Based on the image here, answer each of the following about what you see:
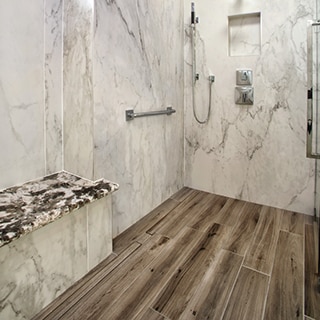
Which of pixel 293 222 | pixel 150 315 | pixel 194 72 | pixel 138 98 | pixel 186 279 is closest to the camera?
pixel 150 315

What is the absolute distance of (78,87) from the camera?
4.80 ft

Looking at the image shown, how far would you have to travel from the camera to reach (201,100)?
8.11ft

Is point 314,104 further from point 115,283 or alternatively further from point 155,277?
point 115,283

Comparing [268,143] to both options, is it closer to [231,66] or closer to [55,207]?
[231,66]

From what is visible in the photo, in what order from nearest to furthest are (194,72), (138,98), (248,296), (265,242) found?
(248,296) → (265,242) → (138,98) → (194,72)

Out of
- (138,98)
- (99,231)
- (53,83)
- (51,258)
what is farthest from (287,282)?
(53,83)

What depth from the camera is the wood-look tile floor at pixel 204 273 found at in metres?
1.21

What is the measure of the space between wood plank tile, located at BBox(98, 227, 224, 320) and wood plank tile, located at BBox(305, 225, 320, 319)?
63 cm

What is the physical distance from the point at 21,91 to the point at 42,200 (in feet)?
1.90

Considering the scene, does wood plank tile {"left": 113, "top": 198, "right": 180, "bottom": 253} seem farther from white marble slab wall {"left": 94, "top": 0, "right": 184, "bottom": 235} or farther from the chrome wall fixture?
the chrome wall fixture

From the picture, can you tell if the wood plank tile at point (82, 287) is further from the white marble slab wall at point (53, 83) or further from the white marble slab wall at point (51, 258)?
the white marble slab wall at point (53, 83)

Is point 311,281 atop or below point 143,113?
below

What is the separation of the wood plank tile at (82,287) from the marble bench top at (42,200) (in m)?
0.48

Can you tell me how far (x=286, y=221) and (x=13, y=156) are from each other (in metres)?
1.97
